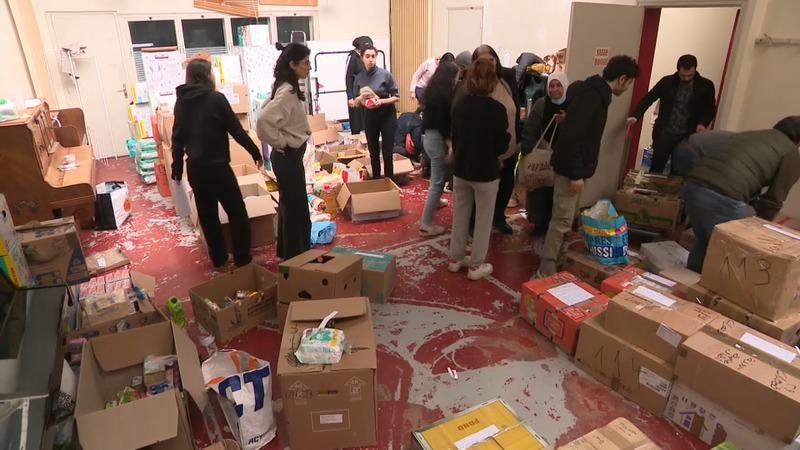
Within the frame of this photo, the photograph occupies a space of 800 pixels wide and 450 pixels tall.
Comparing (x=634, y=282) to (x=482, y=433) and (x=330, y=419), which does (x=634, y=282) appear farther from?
(x=330, y=419)

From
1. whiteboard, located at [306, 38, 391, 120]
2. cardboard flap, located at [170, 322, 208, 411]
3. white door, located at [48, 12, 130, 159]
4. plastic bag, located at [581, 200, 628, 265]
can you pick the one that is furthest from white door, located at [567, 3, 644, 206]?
white door, located at [48, 12, 130, 159]

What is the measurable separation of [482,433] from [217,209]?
2413 millimetres

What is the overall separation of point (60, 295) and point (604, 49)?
3.88m

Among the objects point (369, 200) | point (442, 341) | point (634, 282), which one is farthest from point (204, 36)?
point (634, 282)

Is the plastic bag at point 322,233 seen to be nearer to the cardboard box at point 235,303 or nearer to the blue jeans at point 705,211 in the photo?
the cardboard box at point 235,303

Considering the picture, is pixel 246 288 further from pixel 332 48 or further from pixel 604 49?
A: pixel 332 48

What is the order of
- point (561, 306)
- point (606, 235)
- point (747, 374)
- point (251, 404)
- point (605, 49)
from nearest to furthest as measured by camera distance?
point (747, 374) < point (251, 404) < point (561, 306) < point (606, 235) < point (605, 49)

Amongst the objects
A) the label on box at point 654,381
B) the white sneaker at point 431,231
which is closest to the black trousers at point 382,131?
the white sneaker at point 431,231

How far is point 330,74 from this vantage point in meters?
7.47

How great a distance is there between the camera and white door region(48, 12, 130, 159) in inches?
236

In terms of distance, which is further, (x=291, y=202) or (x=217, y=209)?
(x=217, y=209)

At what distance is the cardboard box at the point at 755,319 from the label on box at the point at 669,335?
0.40 metres

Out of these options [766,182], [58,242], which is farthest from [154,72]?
[766,182]

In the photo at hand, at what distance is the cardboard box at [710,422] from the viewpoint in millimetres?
1967
